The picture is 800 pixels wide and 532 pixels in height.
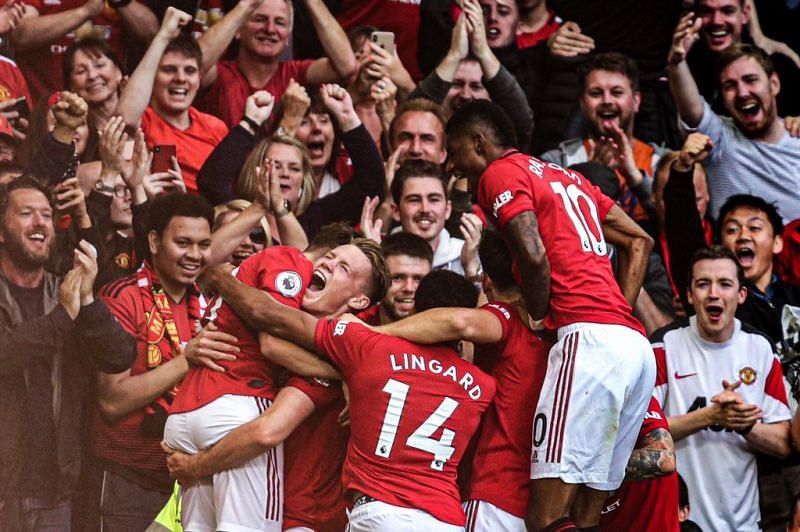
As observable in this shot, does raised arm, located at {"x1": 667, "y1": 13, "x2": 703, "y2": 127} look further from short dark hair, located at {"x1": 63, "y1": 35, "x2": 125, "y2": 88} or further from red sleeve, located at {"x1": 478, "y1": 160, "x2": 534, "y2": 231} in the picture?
short dark hair, located at {"x1": 63, "y1": 35, "x2": 125, "y2": 88}

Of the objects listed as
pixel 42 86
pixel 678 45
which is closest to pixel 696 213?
pixel 678 45

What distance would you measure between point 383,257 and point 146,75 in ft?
7.10

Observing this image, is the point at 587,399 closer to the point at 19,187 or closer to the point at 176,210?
the point at 176,210

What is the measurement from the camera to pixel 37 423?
650 centimetres

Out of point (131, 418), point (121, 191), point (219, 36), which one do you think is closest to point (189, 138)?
point (121, 191)

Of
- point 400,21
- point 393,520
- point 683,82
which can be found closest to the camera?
point 393,520

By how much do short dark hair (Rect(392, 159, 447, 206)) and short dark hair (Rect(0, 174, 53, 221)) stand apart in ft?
6.72

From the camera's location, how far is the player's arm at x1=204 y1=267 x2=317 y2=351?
5.52 m

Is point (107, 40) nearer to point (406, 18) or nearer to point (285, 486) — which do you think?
point (406, 18)

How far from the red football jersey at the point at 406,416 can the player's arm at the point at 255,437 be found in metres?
0.29

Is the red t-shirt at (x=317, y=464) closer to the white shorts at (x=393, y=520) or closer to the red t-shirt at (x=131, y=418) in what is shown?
the white shorts at (x=393, y=520)

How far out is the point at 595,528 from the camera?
5.66m

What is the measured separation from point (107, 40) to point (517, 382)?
11.4 ft

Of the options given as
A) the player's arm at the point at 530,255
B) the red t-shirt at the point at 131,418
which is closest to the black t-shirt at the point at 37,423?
the red t-shirt at the point at 131,418
